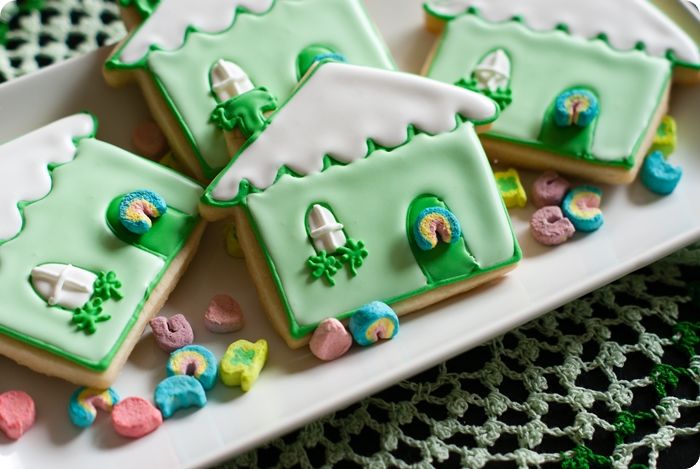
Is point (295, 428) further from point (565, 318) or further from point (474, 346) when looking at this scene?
point (565, 318)

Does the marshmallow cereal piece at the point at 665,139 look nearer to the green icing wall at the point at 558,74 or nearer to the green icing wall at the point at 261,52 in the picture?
the green icing wall at the point at 558,74

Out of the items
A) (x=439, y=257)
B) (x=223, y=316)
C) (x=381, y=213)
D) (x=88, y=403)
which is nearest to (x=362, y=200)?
(x=381, y=213)

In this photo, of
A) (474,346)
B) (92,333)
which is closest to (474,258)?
(474,346)

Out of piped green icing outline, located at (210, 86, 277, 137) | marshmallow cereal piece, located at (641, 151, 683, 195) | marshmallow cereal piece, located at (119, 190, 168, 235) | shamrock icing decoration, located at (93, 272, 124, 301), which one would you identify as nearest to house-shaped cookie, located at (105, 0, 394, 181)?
piped green icing outline, located at (210, 86, 277, 137)

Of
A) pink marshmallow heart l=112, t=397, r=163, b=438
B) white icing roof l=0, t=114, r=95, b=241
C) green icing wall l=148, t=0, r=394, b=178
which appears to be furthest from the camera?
green icing wall l=148, t=0, r=394, b=178

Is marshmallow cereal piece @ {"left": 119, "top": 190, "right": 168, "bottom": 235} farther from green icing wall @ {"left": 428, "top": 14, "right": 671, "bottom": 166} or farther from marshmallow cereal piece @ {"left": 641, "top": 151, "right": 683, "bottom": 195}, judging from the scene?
marshmallow cereal piece @ {"left": 641, "top": 151, "right": 683, "bottom": 195}

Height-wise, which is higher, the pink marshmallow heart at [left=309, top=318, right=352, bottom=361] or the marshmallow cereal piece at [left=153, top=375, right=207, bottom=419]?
the pink marshmallow heart at [left=309, top=318, right=352, bottom=361]

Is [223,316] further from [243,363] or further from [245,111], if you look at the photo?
[245,111]
